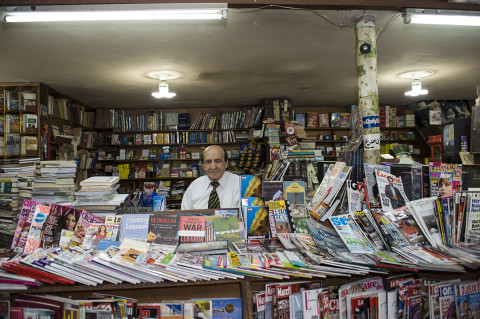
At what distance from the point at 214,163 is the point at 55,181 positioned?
196 cm

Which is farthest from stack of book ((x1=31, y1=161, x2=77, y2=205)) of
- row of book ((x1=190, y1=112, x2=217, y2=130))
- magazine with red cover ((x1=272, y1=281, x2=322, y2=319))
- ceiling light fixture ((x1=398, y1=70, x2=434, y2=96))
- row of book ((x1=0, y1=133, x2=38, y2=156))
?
ceiling light fixture ((x1=398, y1=70, x2=434, y2=96))

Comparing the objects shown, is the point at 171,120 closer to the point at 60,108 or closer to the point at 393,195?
the point at 60,108

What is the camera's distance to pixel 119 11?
112 inches

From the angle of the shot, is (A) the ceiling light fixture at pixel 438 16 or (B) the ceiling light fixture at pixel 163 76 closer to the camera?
(A) the ceiling light fixture at pixel 438 16

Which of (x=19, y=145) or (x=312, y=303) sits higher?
(x=19, y=145)

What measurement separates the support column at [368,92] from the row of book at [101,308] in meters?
2.31

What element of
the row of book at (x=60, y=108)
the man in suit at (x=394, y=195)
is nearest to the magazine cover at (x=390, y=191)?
the man in suit at (x=394, y=195)

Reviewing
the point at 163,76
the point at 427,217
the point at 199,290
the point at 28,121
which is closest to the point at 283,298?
the point at 199,290

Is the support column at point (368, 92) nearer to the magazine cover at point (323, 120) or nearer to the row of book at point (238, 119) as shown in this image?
the row of book at point (238, 119)

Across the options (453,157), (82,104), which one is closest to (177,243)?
(453,157)

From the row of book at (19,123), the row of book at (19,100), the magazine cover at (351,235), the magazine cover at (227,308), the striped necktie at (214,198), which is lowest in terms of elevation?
the magazine cover at (227,308)

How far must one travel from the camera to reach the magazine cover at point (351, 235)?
1819 mm

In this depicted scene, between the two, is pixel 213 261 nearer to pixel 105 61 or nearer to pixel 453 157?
pixel 453 157

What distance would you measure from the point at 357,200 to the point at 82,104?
6.96m
